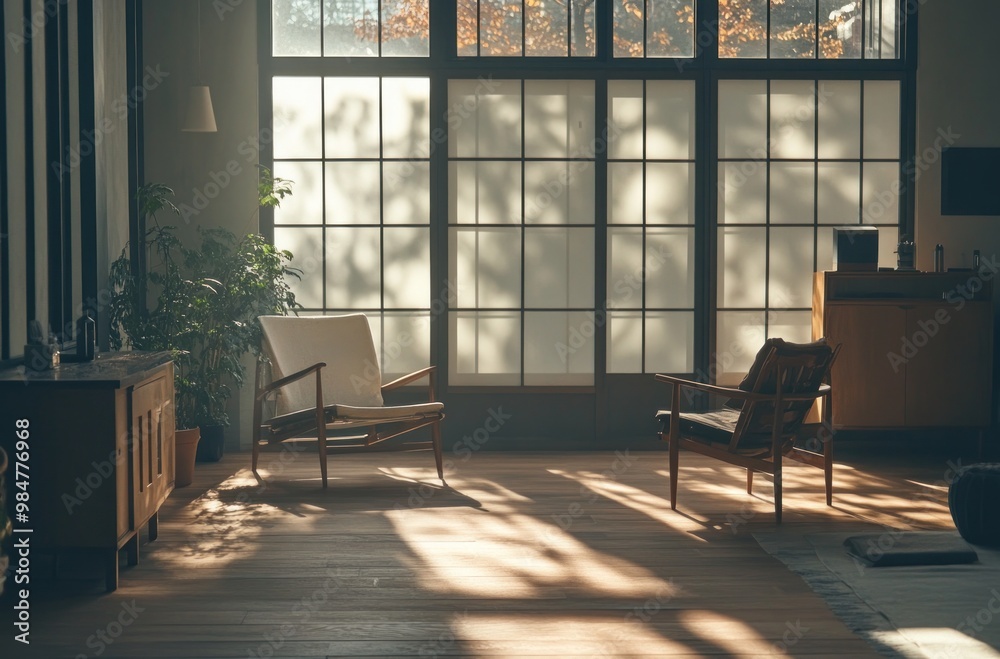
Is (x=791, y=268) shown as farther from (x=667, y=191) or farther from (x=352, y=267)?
(x=352, y=267)

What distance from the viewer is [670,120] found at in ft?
20.6

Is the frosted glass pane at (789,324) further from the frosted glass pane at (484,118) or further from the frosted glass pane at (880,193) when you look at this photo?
the frosted glass pane at (484,118)

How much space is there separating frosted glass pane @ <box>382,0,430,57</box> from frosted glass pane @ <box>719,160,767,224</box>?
2.12 metres

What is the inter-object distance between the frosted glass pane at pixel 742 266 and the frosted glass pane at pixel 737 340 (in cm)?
8

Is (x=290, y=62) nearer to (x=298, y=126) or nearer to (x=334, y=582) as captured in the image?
(x=298, y=126)

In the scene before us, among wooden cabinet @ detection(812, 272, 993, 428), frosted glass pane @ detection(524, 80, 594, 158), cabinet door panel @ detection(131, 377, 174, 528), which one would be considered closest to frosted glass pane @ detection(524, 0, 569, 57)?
frosted glass pane @ detection(524, 80, 594, 158)

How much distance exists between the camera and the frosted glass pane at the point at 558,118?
6230mm

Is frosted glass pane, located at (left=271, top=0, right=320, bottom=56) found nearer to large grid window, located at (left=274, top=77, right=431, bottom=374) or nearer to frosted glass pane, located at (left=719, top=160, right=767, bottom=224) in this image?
large grid window, located at (left=274, top=77, right=431, bottom=374)

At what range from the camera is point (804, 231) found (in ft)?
20.9

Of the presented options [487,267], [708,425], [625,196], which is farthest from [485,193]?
[708,425]

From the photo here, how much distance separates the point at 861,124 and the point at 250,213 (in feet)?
13.1

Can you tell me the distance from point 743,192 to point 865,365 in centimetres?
139

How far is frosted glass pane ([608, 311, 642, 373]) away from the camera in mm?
6332

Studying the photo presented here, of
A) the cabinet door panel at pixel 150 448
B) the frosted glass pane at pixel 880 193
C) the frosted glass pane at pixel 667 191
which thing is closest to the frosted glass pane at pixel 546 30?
the frosted glass pane at pixel 667 191
